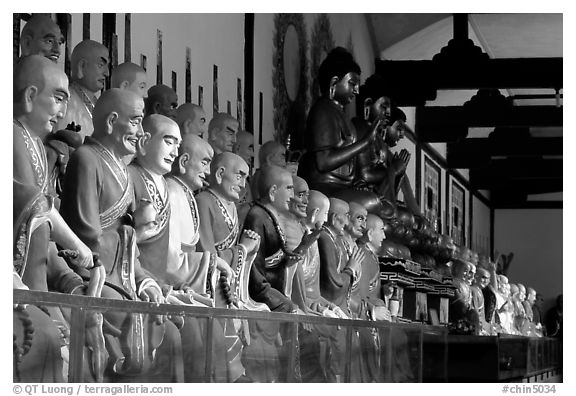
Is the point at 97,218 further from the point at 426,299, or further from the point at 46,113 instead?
the point at 426,299

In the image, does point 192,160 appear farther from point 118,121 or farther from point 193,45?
point 193,45

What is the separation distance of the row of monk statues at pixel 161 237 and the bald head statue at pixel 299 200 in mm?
12

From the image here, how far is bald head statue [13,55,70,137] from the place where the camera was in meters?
5.08

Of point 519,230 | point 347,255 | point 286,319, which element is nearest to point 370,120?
point 347,255

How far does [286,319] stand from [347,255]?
266 centimetres

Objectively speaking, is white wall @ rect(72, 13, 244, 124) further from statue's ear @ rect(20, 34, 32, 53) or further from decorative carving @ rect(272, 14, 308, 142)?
statue's ear @ rect(20, 34, 32, 53)

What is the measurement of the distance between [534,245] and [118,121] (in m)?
21.8

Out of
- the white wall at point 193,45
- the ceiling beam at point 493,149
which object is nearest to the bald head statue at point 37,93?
the white wall at point 193,45

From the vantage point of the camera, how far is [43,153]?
5.12 m

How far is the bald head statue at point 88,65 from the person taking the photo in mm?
6180

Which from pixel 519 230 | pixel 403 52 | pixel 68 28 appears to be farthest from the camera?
pixel 519 230

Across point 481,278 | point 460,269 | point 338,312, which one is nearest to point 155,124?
point 338,312

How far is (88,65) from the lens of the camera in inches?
244
